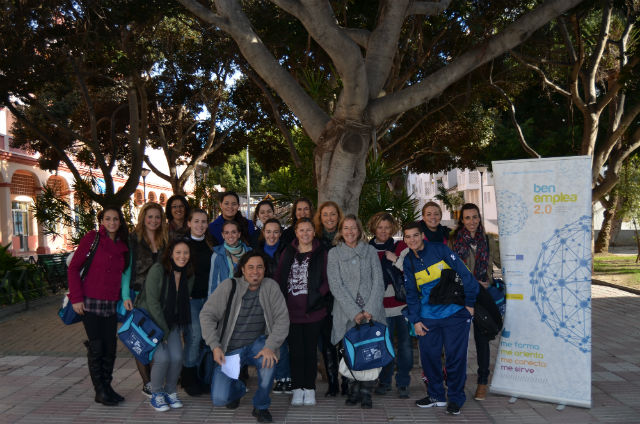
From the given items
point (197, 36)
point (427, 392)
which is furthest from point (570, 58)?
point (427, 392)

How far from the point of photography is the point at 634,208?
1844 centimetres

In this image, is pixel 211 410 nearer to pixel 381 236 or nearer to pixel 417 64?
pixel 381 236

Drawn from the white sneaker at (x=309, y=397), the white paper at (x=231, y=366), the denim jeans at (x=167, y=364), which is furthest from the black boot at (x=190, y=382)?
the white sneaker at (x=309, y=397)

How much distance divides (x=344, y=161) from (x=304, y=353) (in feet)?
8.33

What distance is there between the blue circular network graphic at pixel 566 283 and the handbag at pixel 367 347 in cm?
141

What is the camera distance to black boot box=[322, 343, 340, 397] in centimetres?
→ 546

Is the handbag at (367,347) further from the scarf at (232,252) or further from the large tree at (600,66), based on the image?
the large tree at (600,66)

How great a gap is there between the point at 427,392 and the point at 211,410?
1968 millimetres

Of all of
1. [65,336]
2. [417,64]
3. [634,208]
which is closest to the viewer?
[65,336]

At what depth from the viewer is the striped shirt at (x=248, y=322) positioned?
16.3 feet

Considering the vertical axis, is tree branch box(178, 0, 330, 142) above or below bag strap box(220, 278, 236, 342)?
above

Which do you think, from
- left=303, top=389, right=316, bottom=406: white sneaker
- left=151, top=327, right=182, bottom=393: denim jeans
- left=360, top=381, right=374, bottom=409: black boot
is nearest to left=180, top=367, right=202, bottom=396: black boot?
left=151, top=327, right=182, bottom=393: denim jeans

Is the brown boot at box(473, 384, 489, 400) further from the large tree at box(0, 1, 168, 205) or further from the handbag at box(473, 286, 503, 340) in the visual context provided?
the large tree at box(0, 1, 168, 205)

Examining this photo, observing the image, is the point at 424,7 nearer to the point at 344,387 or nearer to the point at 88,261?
the point at 344,387
